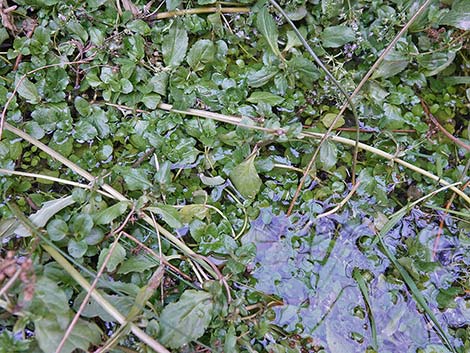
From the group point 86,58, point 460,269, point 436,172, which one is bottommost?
point 460,269

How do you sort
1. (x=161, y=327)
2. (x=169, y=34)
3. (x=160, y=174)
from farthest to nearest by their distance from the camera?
(x=169, y=34), (x=160, y=174), (x=161, y=327)

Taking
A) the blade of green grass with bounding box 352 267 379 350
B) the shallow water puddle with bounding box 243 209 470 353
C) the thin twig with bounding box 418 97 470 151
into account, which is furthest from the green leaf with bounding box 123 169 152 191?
the thin twig with bounding box 418 97 470 151

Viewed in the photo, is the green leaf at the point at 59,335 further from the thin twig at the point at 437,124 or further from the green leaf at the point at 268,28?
the thin twig at the point at 437,124

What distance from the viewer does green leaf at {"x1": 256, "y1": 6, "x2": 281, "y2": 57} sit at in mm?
1544

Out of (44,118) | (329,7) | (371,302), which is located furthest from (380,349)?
(44,118)

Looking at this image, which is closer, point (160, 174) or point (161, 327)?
point (161, 327)

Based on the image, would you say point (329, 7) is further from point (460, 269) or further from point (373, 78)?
point (460, 269)

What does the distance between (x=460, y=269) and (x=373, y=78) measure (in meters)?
0.66

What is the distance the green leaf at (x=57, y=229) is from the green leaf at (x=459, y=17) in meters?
1.31

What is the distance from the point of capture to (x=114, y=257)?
1311 millimetres

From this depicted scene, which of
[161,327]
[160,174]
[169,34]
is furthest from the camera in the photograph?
[169,34]

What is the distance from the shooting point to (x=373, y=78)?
1.59 metres

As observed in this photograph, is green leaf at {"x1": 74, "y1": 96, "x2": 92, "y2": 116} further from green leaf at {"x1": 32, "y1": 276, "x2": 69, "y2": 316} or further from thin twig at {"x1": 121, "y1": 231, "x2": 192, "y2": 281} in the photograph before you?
green leaf at {"x1": 32, "y1": 276, "x2": 69, "y2": 316}

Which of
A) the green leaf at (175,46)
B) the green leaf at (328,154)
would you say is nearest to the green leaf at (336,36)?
the green leaf at (328,154)
